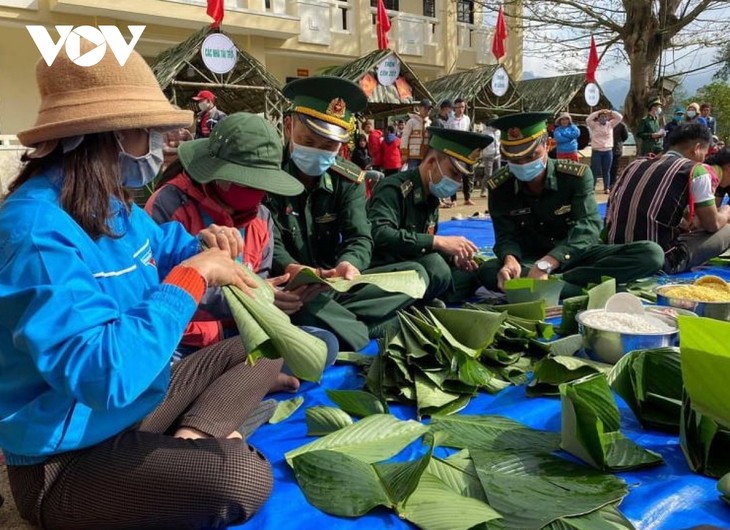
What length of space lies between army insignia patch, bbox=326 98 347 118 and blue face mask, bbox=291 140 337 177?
6.7 inches

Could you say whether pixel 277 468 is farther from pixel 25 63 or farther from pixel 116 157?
pixel 25 63

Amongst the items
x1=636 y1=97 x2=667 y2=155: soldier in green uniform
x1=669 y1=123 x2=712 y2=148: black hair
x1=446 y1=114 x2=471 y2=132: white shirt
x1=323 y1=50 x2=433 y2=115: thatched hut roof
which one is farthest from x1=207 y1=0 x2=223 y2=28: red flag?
x1=669 y1=123 x2=712 y2=148: black hair

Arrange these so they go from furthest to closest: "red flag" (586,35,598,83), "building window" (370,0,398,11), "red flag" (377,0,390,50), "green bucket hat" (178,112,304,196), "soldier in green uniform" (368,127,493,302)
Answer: "building window" (370,0,398,11) < "red flag" (586,35,598,83) < "red flag" (377,0,390,50) < "soldier in green uniform" (368,127,493,302) < "green bucket hat" (178,112,304,196)

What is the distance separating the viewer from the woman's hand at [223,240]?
161 centimetres

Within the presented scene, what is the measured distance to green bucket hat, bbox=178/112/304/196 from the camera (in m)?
1.95

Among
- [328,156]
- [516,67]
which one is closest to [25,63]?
[328,156]

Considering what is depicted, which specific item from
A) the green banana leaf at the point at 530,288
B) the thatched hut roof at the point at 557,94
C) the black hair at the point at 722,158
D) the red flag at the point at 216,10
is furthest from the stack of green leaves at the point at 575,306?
the thatched hut roof at the point at 557,94

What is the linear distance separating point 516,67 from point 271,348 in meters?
18.5

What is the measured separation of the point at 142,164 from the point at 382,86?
10008mm

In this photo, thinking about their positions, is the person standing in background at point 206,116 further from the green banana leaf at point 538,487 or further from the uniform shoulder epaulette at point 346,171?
the green banana leaf at point 538,487

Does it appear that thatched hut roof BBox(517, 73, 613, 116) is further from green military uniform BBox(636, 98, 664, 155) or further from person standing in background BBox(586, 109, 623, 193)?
person standing in background BBox(586, 109, 623, 193)

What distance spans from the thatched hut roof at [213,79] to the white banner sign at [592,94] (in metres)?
7.03

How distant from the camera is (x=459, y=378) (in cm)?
193

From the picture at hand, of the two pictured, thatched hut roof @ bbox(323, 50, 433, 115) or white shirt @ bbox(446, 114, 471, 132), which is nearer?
white shirt @ bbox(446, 114, 471, 132)
